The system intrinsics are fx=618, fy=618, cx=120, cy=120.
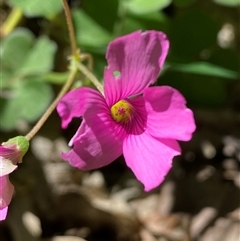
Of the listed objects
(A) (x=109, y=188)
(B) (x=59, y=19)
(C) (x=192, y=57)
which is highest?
(B) (x=59, y=19)

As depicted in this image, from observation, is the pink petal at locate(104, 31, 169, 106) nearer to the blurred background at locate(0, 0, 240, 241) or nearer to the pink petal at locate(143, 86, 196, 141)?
the pink petal at locate(143, 86, 196, 141)

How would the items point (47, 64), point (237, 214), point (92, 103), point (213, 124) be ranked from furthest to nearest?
point (213, 124) < point (237, 214) < point (47, 64) < point (92, 103)

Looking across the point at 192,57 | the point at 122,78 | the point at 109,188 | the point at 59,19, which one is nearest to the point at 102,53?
the point at 59,19

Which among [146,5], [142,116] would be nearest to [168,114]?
[142,116]

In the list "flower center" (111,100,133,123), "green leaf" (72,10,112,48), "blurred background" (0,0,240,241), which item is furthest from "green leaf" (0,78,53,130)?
"flower center" (111,100,133,123)

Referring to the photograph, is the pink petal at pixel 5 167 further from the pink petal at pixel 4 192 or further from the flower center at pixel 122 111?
the flower center at pixel 122 111

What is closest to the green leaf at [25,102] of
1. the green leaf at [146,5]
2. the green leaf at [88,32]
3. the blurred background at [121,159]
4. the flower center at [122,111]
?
the blurred background at [121,159]

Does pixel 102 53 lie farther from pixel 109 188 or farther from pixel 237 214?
pixel 237 214

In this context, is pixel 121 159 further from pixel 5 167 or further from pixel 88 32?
pixel 5 167
